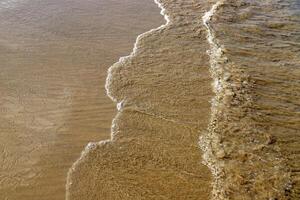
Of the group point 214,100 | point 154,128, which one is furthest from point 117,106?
point 214,100

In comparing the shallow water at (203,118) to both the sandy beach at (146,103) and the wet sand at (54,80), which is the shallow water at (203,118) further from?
the wet sand at (54,80)

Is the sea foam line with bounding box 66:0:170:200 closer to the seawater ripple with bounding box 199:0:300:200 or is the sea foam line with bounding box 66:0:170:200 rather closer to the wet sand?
the wet sand

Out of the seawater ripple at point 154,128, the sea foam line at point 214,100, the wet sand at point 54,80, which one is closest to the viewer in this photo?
the seawater ripple at point 154,128

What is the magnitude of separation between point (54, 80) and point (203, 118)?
9.03ft

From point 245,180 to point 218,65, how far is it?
3.38 meters

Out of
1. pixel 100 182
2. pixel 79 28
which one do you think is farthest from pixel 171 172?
pixel 79 28

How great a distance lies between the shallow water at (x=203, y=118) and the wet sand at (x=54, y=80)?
0.31 meters

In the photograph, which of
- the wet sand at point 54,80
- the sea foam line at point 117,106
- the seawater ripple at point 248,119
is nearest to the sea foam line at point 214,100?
the seawater ripple at point 248,119

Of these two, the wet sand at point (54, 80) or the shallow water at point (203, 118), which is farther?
the wet sand at point (54, 80)

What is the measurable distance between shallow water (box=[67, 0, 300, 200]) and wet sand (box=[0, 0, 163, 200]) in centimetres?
31

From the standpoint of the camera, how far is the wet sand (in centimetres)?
555

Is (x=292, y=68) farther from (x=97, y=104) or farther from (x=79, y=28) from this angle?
(x=79, y=28)

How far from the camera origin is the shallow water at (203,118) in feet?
17.4

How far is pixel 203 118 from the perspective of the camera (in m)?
6.61
